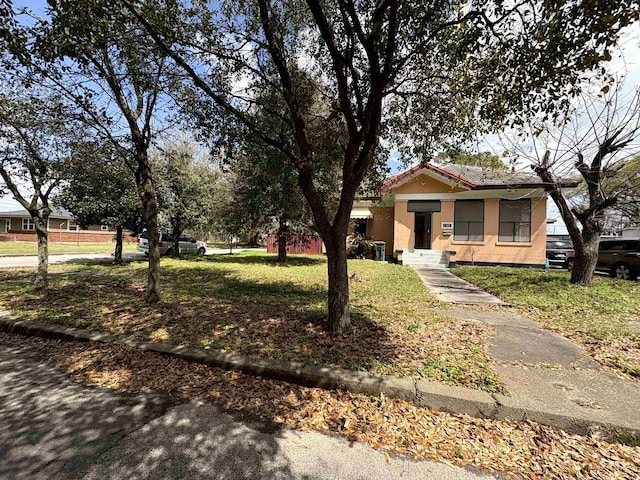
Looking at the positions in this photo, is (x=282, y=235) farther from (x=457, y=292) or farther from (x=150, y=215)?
(x=150, y=215)

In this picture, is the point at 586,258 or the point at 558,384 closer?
the point at 558,384

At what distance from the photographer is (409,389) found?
3051mm

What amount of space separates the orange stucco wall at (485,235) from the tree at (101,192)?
12.6 metres

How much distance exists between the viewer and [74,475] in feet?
6.79

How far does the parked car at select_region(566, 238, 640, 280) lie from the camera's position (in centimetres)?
1159

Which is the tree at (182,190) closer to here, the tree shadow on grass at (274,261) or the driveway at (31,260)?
the tree shadow on grass at (274,261)

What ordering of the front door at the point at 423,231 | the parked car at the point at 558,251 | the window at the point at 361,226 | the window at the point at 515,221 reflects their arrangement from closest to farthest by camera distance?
the window at the point at 515,221, the parked car at the point at 558,251, the front door at the point at 423,231, the window at the point at 361,226

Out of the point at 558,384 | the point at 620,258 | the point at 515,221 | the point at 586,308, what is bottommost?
the point at 558,384

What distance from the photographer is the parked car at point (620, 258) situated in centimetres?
1159

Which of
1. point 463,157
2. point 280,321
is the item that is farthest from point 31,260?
point 463,157

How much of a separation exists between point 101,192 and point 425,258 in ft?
48.2

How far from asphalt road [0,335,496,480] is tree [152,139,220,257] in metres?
13.5

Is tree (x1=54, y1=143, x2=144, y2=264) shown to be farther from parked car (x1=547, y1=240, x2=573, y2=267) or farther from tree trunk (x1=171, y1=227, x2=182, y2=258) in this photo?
parked car (x1=547, y1=240, x2=573, y2=267)

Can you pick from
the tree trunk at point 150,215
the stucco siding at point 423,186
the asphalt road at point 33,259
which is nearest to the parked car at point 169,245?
the asphalt road at point 33,259
